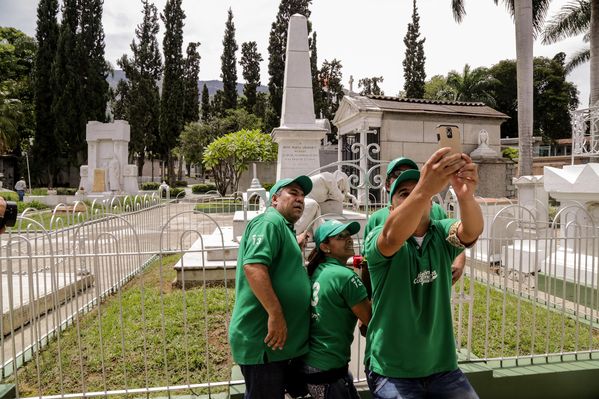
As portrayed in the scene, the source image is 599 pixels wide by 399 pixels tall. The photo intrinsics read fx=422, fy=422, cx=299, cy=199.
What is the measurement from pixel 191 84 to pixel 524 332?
128 feet

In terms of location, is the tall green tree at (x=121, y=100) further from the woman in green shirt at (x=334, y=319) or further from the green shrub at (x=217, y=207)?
the woman in green shirt at (x=334, y=319)

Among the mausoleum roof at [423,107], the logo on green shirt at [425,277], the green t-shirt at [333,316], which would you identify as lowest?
the green t-shirt at [333,316]

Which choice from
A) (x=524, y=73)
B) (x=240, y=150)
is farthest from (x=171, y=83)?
(x=524, y=73)

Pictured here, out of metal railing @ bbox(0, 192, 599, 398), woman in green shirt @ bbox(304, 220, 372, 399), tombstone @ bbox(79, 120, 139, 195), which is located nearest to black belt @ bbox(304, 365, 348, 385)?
woman in green shirt @ bbox(304, 220, 372, 399)

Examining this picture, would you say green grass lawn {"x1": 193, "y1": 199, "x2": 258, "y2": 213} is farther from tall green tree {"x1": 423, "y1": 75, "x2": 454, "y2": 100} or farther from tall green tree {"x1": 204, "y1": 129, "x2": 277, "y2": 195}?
tall green tree {"x1": 423, "y1": 75, "x2": 454, "y2": 100}

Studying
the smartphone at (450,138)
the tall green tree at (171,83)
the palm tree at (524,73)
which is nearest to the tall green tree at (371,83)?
the tall green tree at (171,83)

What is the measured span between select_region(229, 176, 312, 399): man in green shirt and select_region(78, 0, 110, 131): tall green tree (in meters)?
35.2

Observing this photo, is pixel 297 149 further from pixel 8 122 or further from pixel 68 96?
pixel 68 96

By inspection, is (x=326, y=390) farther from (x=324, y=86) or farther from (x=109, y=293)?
(x=324, y=86)

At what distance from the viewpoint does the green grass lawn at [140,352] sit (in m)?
3.43

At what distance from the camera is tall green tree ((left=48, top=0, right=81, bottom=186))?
106 feet

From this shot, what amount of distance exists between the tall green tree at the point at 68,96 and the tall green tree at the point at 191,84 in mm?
8360

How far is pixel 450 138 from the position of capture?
1.57m

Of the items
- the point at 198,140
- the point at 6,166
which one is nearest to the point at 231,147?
the point at 198,140
